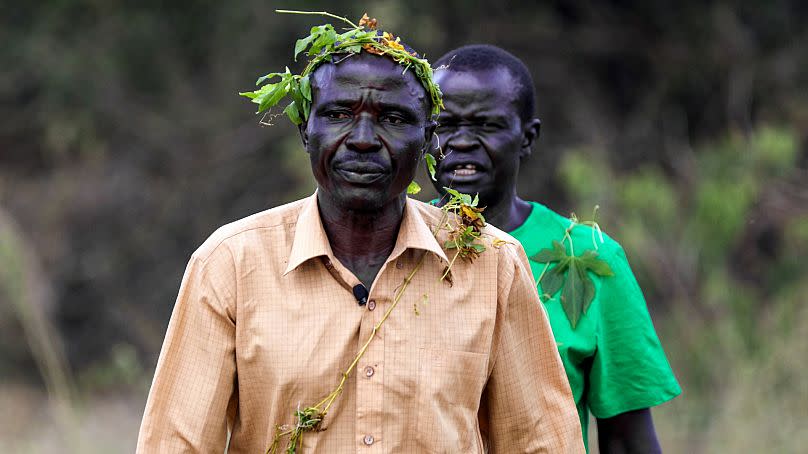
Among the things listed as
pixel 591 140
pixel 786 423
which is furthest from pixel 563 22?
pixel 786 423

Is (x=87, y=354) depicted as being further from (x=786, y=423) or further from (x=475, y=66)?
(x=475, y=66)

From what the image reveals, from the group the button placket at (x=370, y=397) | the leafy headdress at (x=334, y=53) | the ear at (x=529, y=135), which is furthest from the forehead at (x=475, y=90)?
the button placket at (x=370, y=397)

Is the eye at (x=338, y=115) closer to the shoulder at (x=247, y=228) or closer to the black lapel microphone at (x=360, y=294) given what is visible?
the shoulder at (x=247, y=228)

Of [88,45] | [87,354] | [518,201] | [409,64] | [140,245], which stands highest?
[88,45]

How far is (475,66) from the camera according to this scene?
3.51m

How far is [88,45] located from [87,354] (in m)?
2.97

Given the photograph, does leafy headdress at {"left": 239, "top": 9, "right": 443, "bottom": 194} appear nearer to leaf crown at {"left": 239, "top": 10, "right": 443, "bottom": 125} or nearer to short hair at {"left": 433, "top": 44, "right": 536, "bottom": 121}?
leaf crown at {"left": 239, "top": 10, "right": 443, "bottom": 125}

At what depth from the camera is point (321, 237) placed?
101 inches

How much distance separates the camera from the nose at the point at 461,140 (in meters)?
3.38

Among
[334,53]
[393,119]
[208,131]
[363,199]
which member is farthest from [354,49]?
[208,131]

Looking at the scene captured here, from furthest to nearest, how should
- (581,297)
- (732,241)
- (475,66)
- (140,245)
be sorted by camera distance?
(140,245), (732,241), (475,66), (581,297)

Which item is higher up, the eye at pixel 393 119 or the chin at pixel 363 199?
the eye at pixel 393 119

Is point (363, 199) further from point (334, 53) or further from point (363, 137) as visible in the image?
point (334, 53)

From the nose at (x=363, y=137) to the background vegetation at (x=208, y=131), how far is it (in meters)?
5.54
